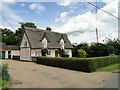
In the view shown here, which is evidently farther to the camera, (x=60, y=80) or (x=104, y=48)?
(x=104, y=48)

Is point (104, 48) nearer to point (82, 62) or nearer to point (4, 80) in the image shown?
point (82, 62)

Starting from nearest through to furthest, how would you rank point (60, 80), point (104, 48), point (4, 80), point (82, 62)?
point (4, 80), point (60, 80), point (82, 62), point (104, 48)

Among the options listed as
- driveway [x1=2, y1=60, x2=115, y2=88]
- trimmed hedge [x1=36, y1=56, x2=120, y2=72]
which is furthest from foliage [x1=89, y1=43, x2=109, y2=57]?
driveway [x1=2, y1=60, x2=115, y2=88]

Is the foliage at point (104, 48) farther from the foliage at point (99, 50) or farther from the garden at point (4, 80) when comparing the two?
the garden at point (4, 80)

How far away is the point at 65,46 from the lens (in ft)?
93.8

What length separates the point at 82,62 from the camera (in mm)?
11203

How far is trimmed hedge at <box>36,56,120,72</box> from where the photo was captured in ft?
35.3

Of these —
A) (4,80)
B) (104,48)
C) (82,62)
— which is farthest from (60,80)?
(104,48)

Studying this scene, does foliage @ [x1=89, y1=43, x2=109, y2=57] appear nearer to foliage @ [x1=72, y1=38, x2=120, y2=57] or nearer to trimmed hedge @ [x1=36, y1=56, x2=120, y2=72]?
foliage @ [x1=72, y1=38, x2=120, y2=57]

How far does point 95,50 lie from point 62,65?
13846 millimetres

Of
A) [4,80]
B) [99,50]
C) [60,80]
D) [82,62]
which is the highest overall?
[99,50]

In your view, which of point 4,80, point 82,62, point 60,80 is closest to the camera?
point 4,80

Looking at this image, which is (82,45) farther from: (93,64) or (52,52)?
(93,64)

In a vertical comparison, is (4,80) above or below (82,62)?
below
